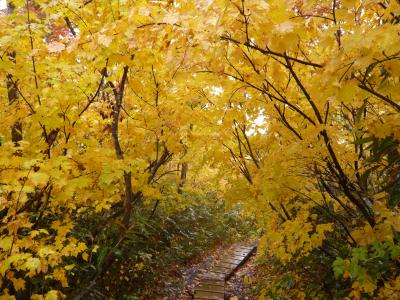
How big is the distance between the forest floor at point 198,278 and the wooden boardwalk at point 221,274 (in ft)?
0.66

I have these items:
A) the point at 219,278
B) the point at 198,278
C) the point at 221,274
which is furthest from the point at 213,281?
the point at 221,274

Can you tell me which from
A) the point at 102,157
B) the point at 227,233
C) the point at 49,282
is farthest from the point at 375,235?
the point at 227,233

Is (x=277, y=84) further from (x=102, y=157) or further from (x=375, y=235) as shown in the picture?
(x=102, y=157)

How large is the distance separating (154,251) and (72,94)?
7084 millimetres

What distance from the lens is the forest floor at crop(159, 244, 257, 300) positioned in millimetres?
9062

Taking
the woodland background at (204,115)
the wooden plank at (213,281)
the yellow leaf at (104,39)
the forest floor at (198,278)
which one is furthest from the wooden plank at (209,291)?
the yellow leaf at (104,39)

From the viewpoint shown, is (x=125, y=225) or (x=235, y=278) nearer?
(x=125, y=225)

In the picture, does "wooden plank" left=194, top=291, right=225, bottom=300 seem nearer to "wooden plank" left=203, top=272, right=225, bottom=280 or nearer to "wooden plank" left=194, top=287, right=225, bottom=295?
"wooden plank" left=194, top=287, right=225, bottom=295

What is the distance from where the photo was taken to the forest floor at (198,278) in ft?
29.7

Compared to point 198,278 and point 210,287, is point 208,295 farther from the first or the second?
point 198,278

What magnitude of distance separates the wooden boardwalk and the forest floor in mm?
200

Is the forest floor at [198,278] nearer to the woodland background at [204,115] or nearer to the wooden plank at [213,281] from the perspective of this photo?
the wooden plank at [213,281]

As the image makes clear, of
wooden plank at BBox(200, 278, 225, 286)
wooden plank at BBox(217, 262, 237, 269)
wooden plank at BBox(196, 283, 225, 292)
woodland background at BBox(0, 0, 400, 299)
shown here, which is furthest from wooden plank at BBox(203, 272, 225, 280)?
woodland background at BBox(0, 0, 400, 299)

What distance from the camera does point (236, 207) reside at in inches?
752
